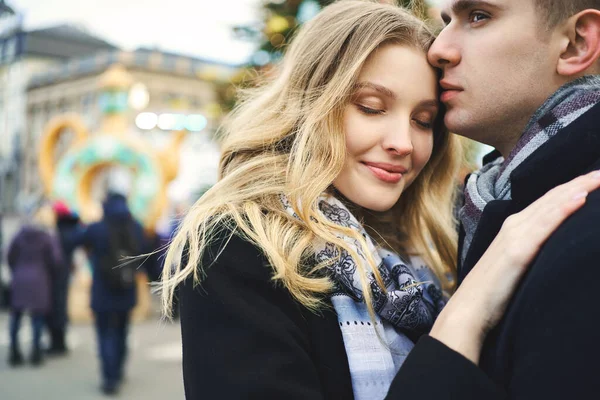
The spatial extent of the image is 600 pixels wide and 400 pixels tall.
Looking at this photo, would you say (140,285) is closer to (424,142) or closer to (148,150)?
(148,150)

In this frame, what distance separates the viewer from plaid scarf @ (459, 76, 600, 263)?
1.48m

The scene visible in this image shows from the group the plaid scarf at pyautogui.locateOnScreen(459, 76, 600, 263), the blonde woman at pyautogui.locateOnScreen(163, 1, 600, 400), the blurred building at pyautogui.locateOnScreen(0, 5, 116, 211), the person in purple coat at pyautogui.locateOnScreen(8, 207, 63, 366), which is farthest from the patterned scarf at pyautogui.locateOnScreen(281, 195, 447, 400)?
the blurred building at pyautogui.locateOnScreen(0, 5, 116, 211)

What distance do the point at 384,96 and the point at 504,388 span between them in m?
0.95

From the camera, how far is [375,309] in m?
1.72

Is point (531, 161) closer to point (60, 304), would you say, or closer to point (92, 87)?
point (60, 304)

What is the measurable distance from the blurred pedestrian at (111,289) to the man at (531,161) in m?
4.66

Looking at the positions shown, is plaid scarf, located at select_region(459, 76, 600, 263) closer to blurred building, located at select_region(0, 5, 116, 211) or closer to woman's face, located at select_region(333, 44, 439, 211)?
woman's face, located at select_region(333, 44, 439, 211)

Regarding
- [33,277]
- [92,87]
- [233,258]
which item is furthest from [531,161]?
[92,87]

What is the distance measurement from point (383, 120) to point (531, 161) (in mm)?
573

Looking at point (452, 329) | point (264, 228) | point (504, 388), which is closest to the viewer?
point (504, 388)

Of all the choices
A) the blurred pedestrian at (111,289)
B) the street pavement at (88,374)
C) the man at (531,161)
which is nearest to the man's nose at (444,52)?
the man at (531,161)

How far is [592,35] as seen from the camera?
1596 mm

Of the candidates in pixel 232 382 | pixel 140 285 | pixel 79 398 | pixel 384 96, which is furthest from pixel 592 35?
pixel 140 285

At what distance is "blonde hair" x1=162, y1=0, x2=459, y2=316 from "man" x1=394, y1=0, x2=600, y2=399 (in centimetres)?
24
